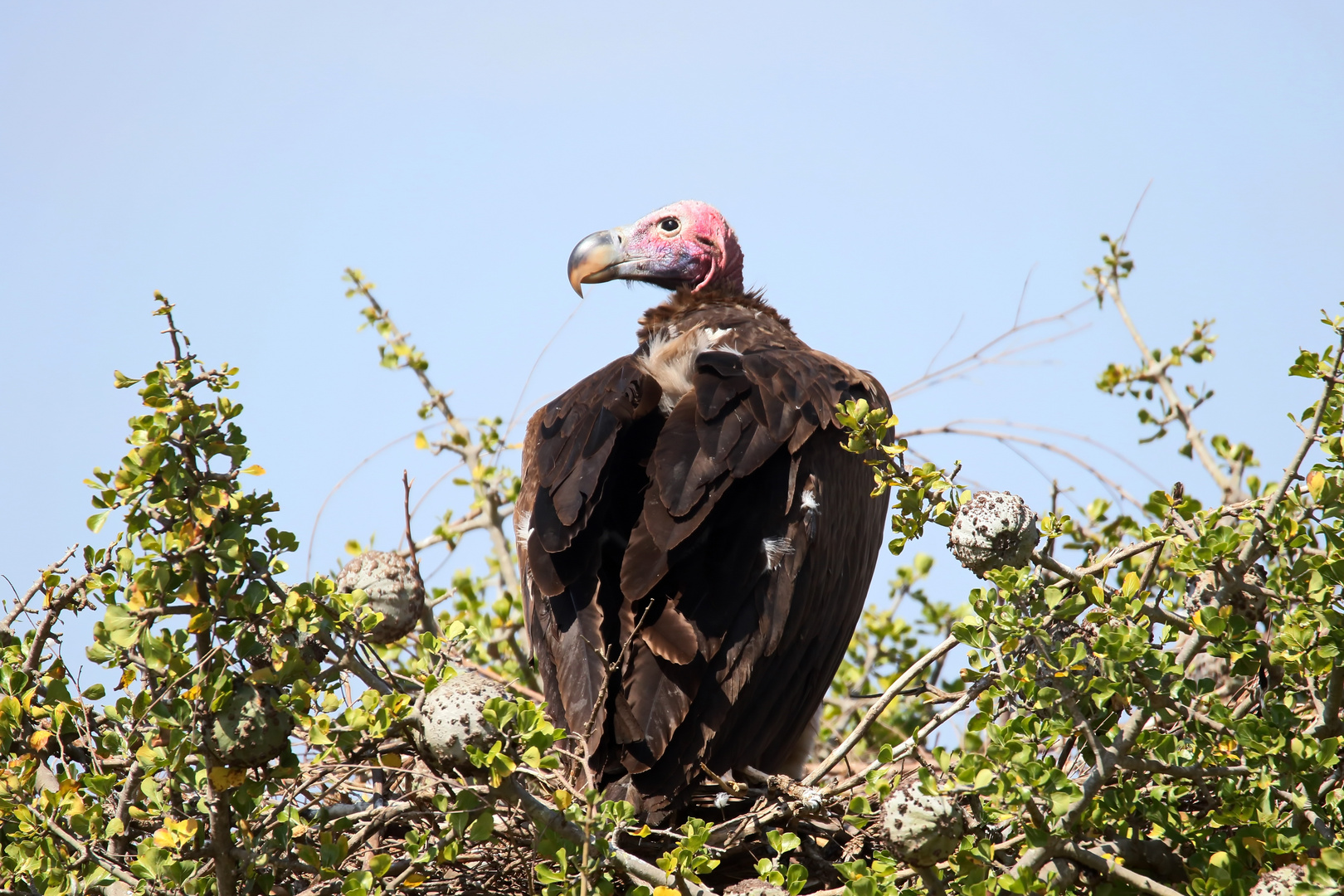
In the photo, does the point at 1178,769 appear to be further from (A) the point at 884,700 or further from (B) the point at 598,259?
(B) the point at 598,259

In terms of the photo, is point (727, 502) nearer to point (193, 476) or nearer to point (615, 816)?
point (615, 816)

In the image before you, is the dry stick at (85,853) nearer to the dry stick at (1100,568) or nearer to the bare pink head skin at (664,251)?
the dry stick at (1100,568)

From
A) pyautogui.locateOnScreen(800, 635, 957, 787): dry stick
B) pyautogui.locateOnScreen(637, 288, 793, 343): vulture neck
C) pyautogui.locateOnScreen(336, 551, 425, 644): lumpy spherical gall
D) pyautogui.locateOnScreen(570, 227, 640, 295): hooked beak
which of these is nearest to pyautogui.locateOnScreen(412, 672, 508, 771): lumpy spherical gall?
pyautogui.locateOnScreen(800, 635, 957, 787): dry stick

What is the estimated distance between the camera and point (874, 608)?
582cm

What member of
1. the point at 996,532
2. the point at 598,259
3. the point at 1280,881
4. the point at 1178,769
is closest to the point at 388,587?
the point at 996,532

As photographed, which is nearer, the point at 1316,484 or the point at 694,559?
the point at 1316,484

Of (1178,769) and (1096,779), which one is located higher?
(1178,769)

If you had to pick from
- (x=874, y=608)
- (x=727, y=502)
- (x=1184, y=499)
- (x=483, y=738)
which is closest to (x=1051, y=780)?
(x=1184, y=499)

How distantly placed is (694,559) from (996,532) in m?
1.07

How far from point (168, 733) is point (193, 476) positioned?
1.75ft

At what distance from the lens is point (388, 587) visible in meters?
3.68

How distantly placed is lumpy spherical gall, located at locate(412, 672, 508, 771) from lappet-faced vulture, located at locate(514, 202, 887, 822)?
2.13ft

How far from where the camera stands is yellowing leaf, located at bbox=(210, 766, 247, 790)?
251cm

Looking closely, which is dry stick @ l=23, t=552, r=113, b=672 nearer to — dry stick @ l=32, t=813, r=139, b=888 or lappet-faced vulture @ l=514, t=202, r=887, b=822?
dry stick @ l=32, t=813, r=139, b=888
